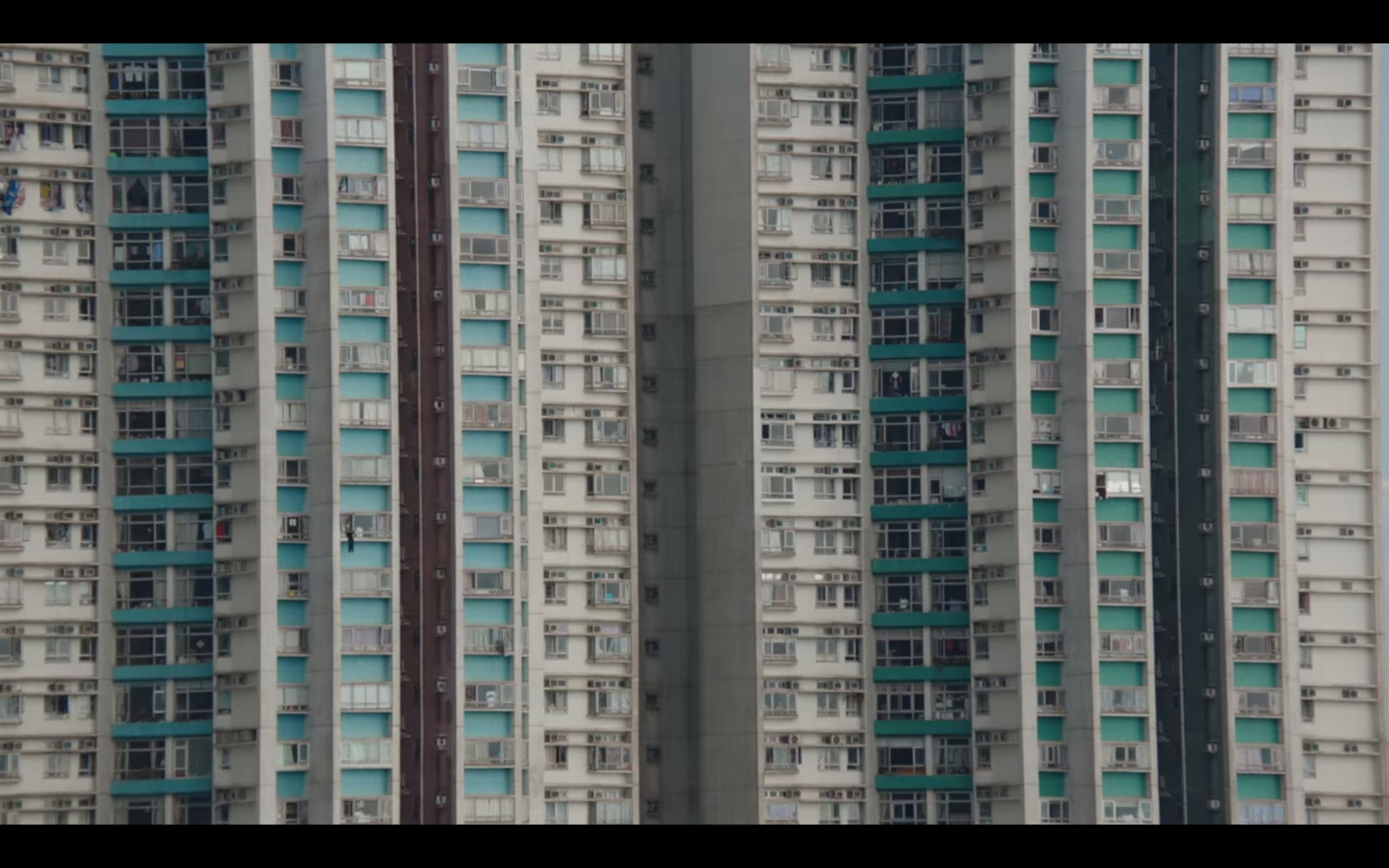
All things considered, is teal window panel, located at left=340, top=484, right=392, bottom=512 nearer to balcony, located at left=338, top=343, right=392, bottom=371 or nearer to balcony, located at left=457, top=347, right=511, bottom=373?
balcony, located at left=338, top=343, right=392, bottom=371

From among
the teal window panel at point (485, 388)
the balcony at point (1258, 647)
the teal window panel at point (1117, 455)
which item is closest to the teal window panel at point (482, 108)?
the teal window panel at point (485, 388)

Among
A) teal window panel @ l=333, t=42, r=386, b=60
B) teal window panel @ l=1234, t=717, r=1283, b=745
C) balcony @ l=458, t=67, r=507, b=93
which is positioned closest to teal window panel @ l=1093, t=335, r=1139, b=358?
teal window panel @ l=1234, t=717, r=1283, b=745

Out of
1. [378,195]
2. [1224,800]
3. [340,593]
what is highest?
[378,195]

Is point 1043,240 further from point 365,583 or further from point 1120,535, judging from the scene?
point 365,583

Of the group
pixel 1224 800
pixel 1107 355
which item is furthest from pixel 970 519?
pixel 1224 800

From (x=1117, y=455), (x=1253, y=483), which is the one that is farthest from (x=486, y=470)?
(x=1253, y=483)

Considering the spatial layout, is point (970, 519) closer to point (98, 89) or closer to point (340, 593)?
point (340, 593)
